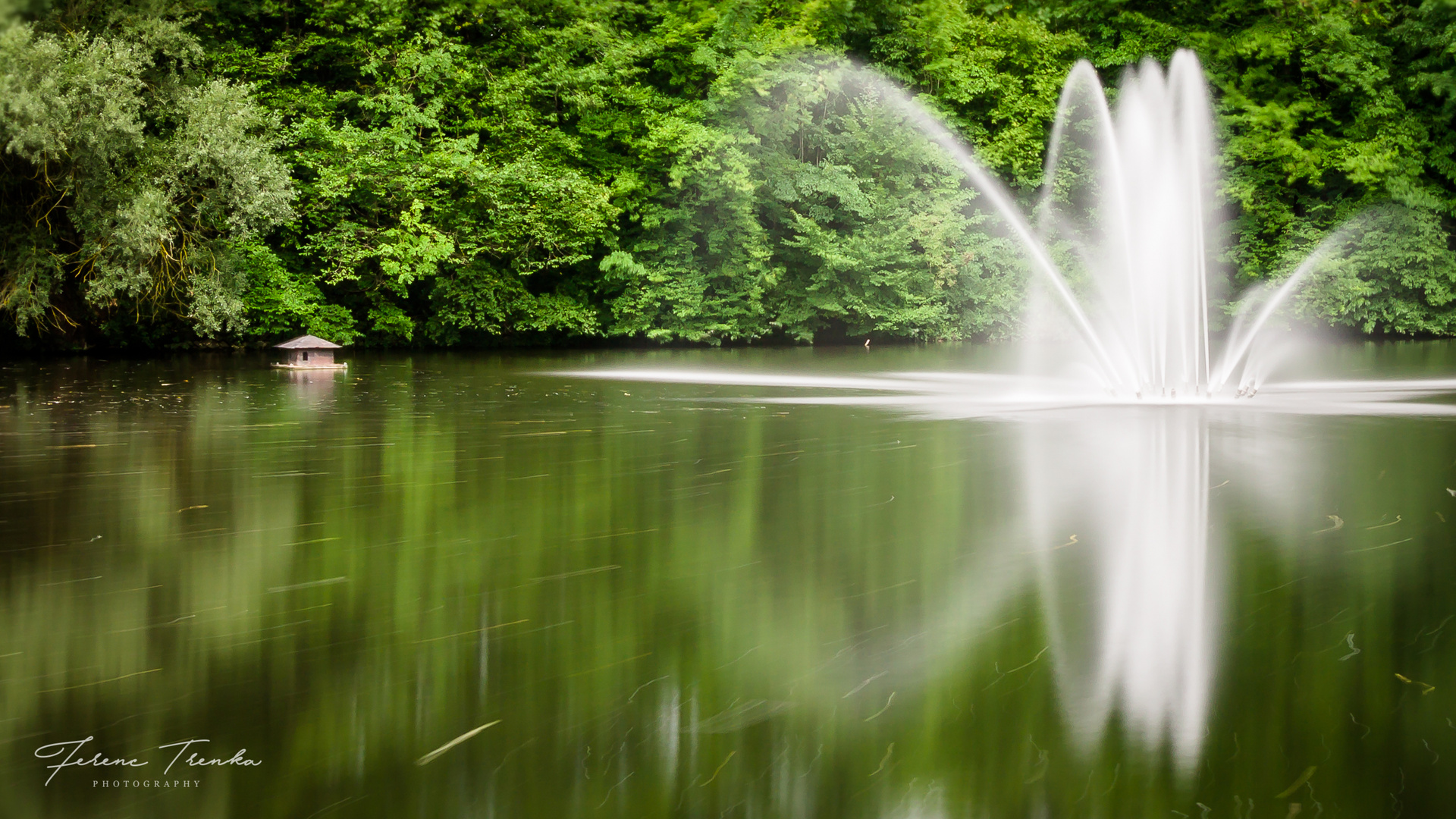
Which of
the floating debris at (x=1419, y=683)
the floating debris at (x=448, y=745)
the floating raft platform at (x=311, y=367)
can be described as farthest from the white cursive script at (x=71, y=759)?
the floating raft platform at (x=311, y=367)

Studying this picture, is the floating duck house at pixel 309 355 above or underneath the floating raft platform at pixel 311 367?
above

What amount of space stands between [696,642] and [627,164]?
33.6 m

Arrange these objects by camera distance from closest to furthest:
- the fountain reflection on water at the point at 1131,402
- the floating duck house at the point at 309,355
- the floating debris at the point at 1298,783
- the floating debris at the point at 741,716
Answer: the floating debris at the point at 1298,783 < the floating debris at the point at 741,716 < the fountain reflection on water at the point at 1131,402 < the floating duck house at the point at 309,355

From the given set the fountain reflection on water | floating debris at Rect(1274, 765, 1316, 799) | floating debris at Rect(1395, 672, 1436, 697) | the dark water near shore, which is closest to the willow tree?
the fountain reflection on water

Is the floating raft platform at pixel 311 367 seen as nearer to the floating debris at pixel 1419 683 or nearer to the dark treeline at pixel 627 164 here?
the dark treeline at pixel 627 164

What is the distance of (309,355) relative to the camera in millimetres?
26047

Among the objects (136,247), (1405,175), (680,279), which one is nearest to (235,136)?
(136,247)

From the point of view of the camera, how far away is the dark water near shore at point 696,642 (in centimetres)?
383

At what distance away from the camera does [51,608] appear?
→ 18.9 feet

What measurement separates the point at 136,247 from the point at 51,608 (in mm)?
22790

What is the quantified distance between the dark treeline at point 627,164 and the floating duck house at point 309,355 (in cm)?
361

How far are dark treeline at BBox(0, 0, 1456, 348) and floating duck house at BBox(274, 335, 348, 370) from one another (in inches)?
142

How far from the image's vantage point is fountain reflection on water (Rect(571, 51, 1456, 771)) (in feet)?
17.0

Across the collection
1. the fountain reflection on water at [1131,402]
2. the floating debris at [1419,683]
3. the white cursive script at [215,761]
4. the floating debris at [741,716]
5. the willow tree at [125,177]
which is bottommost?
the white cursive script at [215,761]
